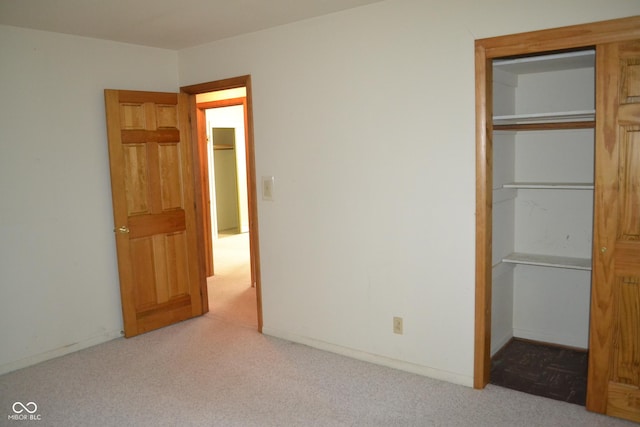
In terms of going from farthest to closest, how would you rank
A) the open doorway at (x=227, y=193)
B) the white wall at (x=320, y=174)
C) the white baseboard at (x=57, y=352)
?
the open doorway at (x=227, y=193) < the white baseboard at (x=57, y=352) < the white wall at (x=320, y=174)

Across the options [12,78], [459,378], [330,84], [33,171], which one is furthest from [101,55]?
[459,378]

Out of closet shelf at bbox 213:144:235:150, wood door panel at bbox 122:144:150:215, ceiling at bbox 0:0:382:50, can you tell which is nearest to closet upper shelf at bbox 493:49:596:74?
ceiling at bbox 0:0:382:50

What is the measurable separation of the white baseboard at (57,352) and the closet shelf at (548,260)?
10.9ft

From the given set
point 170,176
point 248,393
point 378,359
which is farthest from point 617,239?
point 170,176

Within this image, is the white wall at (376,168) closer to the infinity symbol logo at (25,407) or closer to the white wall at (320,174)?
the white wall at (320,174)

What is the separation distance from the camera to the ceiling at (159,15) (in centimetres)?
305

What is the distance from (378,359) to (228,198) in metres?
6.08

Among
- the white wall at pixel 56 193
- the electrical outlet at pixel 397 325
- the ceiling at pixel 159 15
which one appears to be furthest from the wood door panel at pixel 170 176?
the electrical outlet at pixel 397 325

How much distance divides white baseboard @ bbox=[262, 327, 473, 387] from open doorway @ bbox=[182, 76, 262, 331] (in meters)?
0.33

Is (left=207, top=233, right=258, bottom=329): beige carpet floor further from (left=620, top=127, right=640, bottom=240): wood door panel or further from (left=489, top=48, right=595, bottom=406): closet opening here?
(left=620, top=127, right=640, bottom=240): wood door panel

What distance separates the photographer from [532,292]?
390cm

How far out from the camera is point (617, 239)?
260cm

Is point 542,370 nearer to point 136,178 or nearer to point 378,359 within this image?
point 378,359

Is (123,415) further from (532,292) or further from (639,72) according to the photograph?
(639,72)
